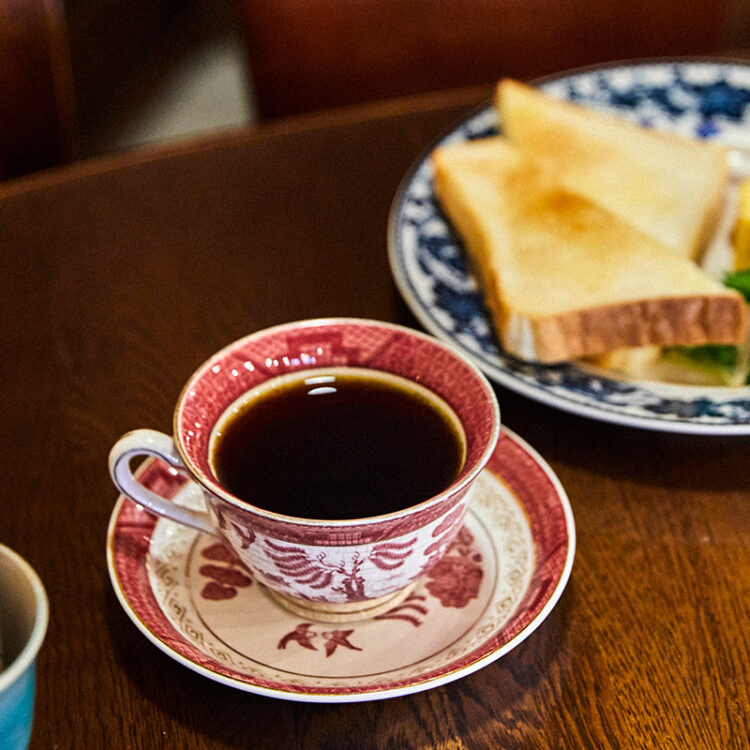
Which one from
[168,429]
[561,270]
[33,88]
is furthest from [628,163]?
[33,88]

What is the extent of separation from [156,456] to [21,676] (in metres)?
0.16

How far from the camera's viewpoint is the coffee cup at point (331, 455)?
0.48 metres

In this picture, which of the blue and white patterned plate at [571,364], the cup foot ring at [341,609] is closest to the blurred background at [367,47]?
the blue and white patterned plate at [571,364]

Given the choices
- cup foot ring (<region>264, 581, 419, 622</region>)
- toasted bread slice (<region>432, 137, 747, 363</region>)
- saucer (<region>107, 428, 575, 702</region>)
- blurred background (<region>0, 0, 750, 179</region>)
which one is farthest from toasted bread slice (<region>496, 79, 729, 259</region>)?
cup foot ring (<region>264, 581, 419, 622</region>)

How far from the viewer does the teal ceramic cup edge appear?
37 centimetres

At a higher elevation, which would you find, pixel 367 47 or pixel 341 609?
pixel 367 47

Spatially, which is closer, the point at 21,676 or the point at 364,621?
the point at 21,676

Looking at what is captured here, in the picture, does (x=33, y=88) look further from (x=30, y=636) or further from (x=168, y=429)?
(x=30, y=636)

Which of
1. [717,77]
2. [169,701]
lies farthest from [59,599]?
[717,77]

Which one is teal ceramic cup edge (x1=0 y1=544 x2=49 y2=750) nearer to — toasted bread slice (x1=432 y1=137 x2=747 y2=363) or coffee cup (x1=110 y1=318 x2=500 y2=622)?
coffee cup (x1=110 y1=318 x2=500 y2=622)

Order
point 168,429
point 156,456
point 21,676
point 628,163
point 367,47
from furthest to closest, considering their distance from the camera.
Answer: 1. point 367,47
2. point 628,163
3. point 168,429
4. point 156,456
5. point 21,676

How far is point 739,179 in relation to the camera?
1.02m

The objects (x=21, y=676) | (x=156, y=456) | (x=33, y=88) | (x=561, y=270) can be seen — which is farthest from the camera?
(x=33, y=88)

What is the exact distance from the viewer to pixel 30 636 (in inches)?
15.4
